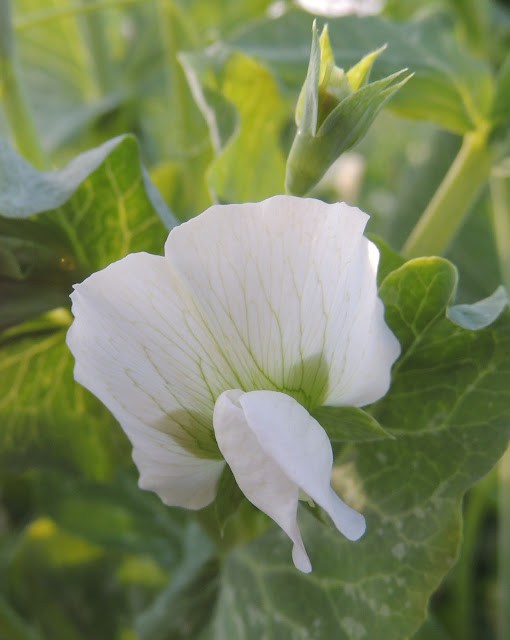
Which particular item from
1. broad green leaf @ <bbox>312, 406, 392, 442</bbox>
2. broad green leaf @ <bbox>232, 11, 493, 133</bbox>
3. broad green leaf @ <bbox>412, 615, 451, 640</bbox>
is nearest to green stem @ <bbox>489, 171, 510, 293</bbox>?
broad green leaf @ <bbox>232, 11, 493, 133</bbox>

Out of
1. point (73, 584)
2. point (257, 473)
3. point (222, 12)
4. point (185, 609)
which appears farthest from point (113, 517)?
point (222, 12)

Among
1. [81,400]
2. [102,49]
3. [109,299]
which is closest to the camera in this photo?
[109,299]

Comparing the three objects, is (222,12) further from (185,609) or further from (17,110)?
(185,609)

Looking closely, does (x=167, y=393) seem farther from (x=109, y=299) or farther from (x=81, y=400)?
(x=81, y=400)

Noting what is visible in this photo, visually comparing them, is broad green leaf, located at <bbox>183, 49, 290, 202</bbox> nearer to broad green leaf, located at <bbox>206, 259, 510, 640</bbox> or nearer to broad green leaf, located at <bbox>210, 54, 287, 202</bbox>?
broad green leaf, located at <bbox>210, 54, 287, 202</bbox>

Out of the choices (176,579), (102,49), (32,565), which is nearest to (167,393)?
(176,579)

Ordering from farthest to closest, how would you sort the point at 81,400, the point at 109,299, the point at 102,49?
the point at 102,49 → the point at 81,400 → the point at 109,299
